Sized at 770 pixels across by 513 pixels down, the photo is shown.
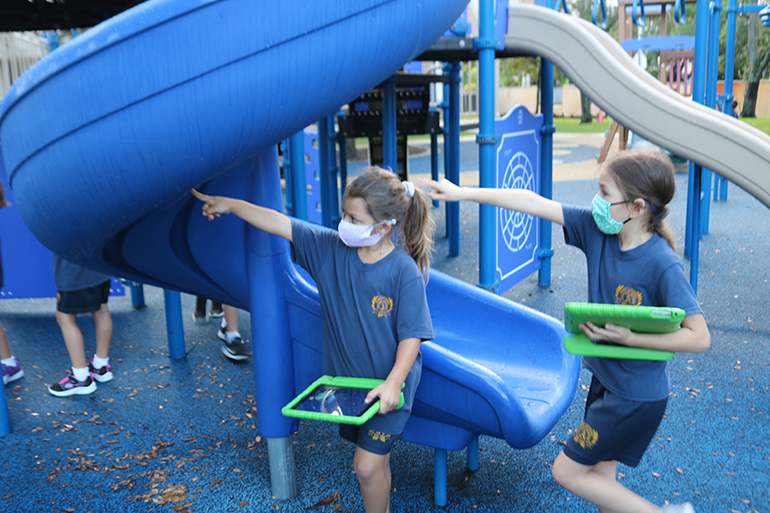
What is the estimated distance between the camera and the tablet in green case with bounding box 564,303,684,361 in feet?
5.50

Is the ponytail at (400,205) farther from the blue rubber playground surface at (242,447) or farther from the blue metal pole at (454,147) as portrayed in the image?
the blue metal pole at (454,147)

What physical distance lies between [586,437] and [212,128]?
57.2 inches

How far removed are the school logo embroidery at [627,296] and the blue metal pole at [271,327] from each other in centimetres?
122

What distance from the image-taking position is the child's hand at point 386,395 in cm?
190

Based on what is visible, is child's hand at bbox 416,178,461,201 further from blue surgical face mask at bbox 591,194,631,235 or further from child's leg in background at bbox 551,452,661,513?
child's leg in background at bbox 551,452,661,513

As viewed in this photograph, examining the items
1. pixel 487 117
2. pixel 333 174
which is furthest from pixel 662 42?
pixel 487 117

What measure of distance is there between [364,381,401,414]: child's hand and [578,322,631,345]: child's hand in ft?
1.97

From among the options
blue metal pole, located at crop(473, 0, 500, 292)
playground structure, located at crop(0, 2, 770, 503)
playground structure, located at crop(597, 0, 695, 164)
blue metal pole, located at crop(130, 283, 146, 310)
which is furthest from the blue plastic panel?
blue metal pole, located at crop(130, 283, 146, 310)

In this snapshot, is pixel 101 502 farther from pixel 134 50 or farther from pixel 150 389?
pixel 134 50

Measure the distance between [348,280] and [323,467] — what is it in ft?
3.69

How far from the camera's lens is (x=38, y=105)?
1.65 metres

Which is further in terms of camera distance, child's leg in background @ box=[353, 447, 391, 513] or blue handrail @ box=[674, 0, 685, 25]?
blue handrail @ box=[674, 0, 685, 25]

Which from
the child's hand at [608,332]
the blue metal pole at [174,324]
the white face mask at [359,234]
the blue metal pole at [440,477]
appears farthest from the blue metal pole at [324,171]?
the child's hand at [608,332]

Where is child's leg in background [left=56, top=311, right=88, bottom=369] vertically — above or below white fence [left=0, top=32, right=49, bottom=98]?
below
